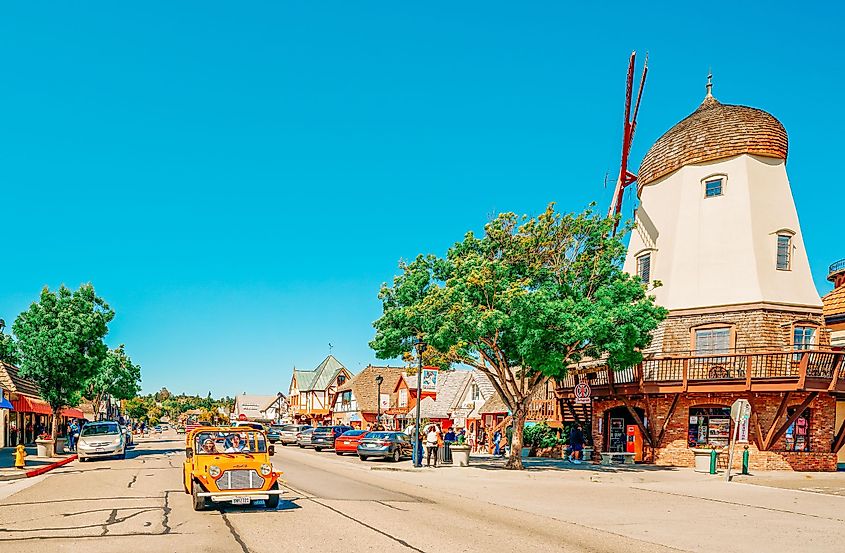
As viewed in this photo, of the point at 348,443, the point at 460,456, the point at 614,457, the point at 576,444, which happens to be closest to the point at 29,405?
the point at 348,443

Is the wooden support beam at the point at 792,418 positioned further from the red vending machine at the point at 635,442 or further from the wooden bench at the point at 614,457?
the wooden bench at the point at 614,457

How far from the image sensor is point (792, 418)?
30.8m

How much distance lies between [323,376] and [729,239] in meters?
74.4

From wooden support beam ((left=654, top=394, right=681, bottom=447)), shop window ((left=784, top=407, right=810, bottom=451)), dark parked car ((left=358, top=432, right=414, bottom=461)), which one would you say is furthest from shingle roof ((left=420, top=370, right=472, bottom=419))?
shop window ((left=784, top=407, right=810, bottom=451))

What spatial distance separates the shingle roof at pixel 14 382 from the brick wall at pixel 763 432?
3002 cm

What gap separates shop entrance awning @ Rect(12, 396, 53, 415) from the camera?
39.8 meters

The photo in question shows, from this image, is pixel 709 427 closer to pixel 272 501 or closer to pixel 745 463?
pixel 745 463

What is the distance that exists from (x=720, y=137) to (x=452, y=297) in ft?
55.6

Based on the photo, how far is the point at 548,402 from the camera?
1700 inches

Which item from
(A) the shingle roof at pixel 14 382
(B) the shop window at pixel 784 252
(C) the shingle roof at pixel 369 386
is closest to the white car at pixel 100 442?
(A) the shingle roof at pixel 14 382

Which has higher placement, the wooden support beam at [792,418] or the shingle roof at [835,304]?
the shingle roof at [835,304]

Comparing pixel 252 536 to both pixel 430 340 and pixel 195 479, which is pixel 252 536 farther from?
pixel 430 340

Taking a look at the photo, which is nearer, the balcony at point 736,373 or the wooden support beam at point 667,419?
the balcony at point 736,373

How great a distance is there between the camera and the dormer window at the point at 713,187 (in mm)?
36281
